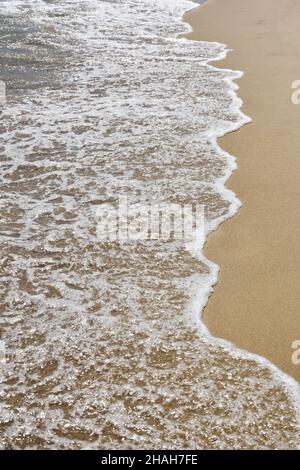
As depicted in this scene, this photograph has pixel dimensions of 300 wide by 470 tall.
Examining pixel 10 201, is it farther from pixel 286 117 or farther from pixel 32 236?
pixel 286 117

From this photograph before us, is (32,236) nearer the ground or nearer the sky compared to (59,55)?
nearer the ground

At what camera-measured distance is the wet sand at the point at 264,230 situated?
2.83 meters

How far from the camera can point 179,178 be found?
4.57 metres

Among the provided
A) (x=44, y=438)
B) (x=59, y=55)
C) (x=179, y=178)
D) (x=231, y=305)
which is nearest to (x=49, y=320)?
(x=44, y=438)

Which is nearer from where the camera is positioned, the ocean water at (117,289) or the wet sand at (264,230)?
the ocean water at (117,289)

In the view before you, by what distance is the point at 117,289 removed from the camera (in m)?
3.16

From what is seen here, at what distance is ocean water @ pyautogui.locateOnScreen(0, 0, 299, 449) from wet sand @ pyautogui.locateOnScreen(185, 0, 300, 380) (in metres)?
0.12

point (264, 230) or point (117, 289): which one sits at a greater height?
point (264, 230)

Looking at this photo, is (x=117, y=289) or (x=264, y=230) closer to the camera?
(x=117, y=289)

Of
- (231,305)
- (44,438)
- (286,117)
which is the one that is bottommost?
(44,438)

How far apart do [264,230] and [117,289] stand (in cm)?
127

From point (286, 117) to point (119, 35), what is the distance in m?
6.35

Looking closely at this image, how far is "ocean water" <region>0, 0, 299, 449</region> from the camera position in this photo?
7.52 ft

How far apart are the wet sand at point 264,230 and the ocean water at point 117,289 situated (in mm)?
119
